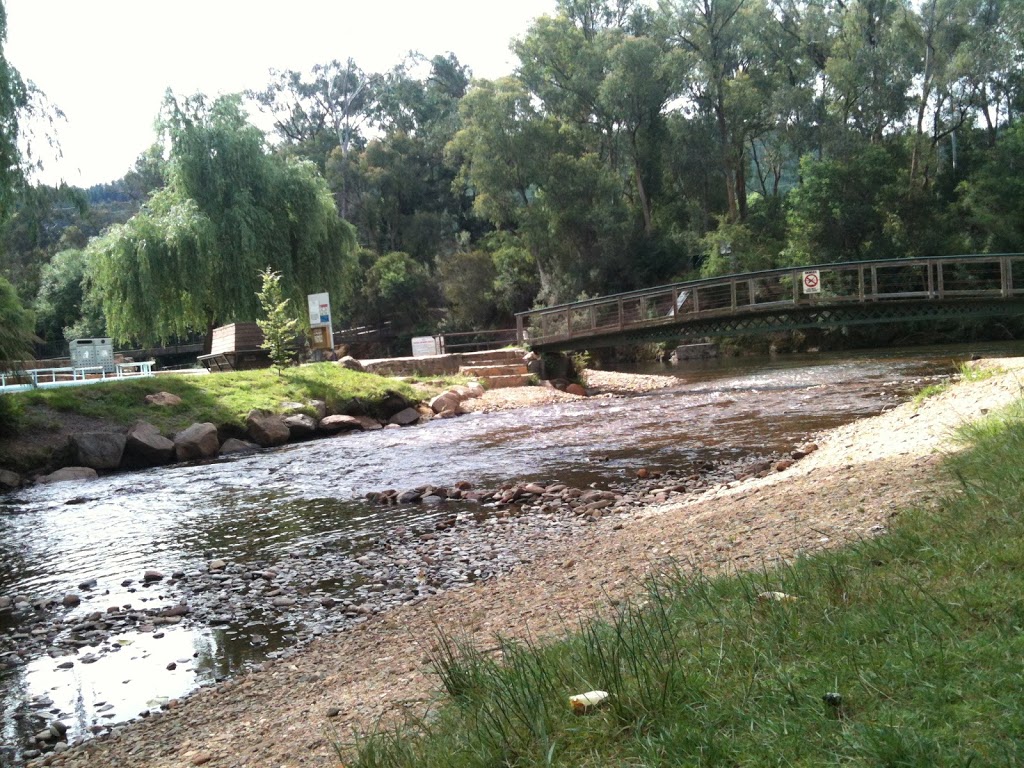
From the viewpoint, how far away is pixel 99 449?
15922 mm

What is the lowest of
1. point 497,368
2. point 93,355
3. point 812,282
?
point 497,368

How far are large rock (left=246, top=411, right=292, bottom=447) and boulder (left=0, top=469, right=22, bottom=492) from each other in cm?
469

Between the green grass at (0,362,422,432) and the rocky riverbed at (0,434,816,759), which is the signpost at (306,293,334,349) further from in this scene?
the rocky riverbed at (0,434,816,759)

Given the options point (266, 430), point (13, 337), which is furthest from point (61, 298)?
point (13, 337)

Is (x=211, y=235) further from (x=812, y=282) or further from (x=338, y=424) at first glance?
(x=812, y=282)

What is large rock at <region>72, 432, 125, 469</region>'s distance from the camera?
621 inches

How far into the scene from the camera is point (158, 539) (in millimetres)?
9445

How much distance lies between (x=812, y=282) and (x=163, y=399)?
18.4 m

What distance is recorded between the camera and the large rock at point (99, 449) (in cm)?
1577

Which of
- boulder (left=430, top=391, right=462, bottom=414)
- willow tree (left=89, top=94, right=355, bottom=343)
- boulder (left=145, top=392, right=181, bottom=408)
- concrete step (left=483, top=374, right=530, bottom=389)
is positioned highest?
willow tree (left=89, top=94, right=355, bottom=343)

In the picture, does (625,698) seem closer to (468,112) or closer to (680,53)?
(680,53)

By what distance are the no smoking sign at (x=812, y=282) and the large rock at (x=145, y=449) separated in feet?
60.2

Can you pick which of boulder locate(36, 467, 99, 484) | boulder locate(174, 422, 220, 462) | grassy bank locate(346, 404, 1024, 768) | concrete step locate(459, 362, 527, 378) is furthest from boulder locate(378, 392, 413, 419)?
grassy bank locate(346, 404, 1024, 768)

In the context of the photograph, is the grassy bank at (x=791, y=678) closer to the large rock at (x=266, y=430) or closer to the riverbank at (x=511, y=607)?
the riverbank at (x=511, y=607)
